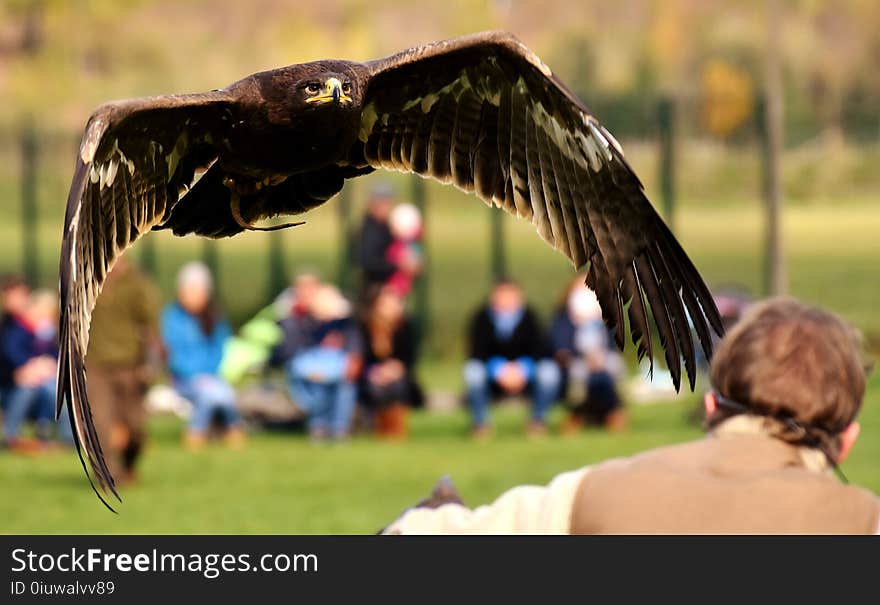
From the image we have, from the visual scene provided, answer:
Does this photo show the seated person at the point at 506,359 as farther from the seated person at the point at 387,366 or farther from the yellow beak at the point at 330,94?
the yellow beak at the point at 330,94

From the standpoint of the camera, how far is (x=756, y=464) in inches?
119

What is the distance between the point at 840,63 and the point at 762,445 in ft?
81.9

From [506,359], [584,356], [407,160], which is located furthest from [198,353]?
[407,160]

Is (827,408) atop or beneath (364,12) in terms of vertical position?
beneath

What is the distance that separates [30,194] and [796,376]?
16706mm

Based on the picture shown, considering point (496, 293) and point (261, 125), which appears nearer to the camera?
point (261, 125)

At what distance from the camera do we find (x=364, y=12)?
27.3m

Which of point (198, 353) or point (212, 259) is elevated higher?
point (212, 259)

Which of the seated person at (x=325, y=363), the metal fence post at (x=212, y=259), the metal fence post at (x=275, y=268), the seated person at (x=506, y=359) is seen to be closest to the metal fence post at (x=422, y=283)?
the metal fence post at (x=275, y=268)

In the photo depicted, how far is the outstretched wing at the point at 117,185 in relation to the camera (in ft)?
15.5

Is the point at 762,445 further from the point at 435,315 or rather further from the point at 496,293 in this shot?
the point at 435,315

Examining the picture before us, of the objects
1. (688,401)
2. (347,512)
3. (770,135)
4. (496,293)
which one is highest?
(770,135)

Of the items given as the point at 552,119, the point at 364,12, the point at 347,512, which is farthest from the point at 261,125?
the point at 364,12

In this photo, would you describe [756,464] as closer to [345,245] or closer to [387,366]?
[387,366]
